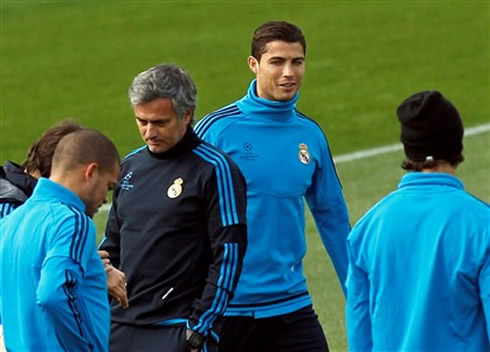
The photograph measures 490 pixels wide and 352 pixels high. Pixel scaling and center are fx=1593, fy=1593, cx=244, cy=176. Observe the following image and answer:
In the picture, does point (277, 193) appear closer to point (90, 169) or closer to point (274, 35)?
point (274, 35)

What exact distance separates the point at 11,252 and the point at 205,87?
48.5 feet

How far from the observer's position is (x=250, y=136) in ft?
26.4

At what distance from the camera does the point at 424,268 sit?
238 inches

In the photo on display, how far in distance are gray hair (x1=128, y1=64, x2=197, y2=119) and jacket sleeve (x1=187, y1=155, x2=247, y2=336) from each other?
0.34 meters

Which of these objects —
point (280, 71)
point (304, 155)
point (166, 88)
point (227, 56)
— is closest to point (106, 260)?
point (166, 88)

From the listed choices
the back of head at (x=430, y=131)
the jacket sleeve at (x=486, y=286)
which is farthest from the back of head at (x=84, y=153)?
the jacket sleeve at (x=486, y=286)

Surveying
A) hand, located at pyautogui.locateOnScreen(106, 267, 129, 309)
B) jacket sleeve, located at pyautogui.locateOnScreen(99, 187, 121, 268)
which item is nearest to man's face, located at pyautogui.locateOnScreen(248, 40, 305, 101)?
jacket sleeve, located at pyautogui.locateOnScreen(99, 187, 121, 268)

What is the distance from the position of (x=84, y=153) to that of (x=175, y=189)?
858mm

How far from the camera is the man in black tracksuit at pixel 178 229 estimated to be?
7.05 m

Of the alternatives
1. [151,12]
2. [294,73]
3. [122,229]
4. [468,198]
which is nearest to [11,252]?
[122,229]

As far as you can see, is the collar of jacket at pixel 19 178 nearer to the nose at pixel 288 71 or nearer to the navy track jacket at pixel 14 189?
the navy track jacket at pixel 14 189

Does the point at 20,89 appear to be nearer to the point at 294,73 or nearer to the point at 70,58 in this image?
the point at 70,58

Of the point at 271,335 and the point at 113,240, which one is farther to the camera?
the point at 271,335

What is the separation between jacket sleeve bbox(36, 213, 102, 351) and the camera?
6.17 meters
